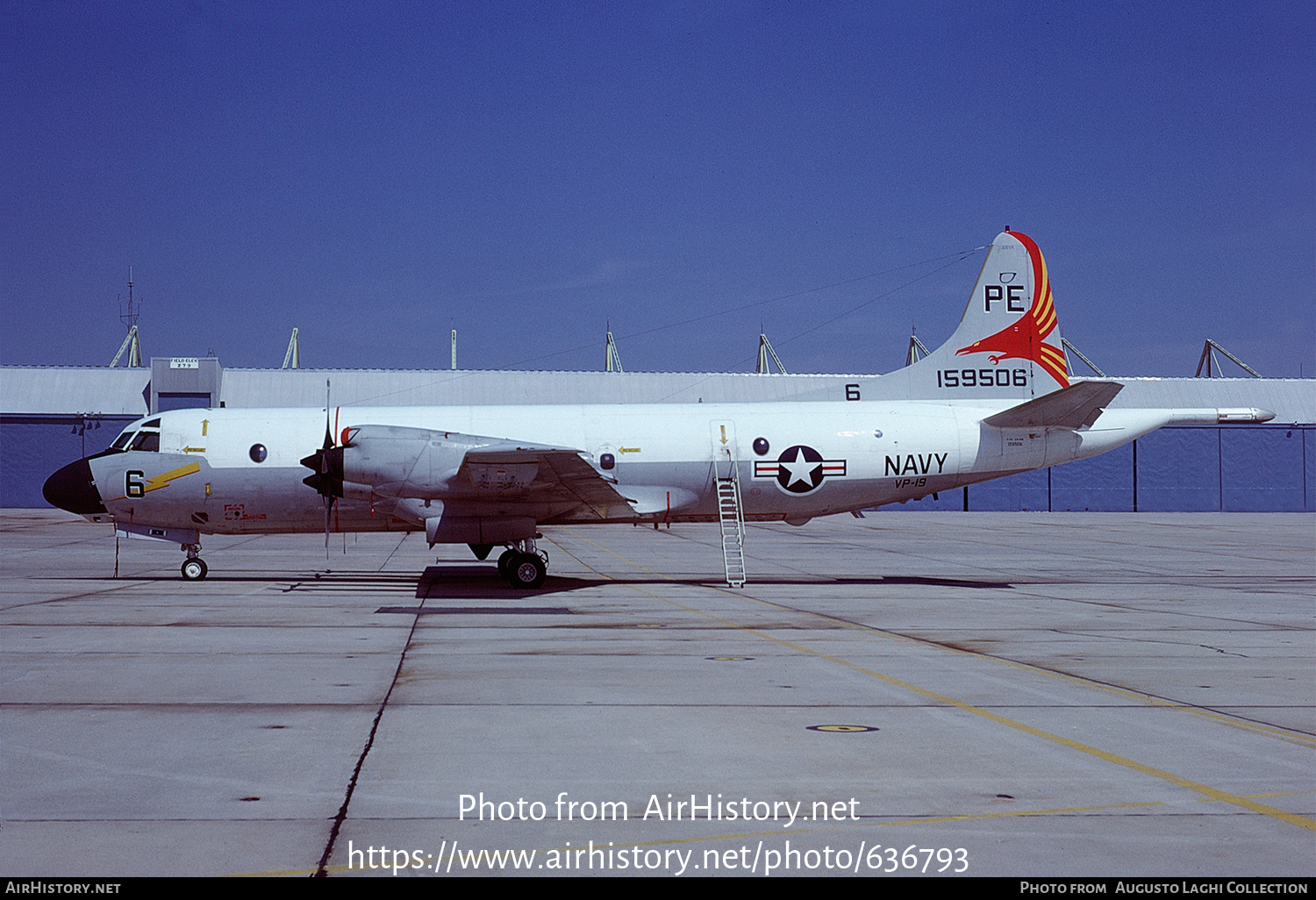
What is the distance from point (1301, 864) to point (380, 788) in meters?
5.17

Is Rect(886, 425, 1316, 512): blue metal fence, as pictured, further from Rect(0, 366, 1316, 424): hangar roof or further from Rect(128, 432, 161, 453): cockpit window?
Rect(128, 432, 161, 453): cockpit window

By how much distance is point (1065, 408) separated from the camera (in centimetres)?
2214

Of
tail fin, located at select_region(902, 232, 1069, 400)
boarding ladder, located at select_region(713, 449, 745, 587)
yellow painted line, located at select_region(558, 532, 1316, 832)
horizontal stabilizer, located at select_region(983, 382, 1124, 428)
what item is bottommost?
yellow painted line, located at select_region(558, 532, 1316, 832)

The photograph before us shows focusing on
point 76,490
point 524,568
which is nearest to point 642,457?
point 524,568

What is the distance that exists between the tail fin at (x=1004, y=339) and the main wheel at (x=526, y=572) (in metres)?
9.21

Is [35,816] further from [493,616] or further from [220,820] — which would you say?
[493,616]

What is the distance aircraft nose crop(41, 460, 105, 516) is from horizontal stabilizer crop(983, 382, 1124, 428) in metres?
18.3

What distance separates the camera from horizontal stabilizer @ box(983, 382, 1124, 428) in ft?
70.3

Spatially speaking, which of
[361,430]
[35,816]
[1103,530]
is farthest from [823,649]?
[1103,530]

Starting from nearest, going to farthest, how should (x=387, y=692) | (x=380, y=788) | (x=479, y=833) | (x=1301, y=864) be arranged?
(x=1301, y=864) → (x=479, y=833) → (x=380, y=788) → (x=387, y=692)

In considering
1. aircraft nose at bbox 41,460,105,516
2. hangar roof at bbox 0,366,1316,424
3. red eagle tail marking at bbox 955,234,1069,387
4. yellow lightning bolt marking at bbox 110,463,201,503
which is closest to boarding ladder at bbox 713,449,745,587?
red eagle tail marking at bbox 955,234,1069,387

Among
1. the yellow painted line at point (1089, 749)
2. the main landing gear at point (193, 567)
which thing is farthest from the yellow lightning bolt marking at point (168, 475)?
the yellow painted line at point (1089, 749)

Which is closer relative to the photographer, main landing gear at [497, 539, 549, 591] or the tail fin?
main landing gear at [497, 539, 549, 591]

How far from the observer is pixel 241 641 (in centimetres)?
1345
